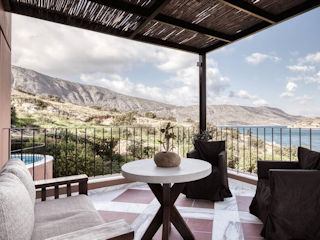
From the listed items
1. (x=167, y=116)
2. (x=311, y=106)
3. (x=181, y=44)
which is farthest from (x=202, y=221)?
(x=311, y=106)

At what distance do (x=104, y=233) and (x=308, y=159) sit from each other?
2.00 meters

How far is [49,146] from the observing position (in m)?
8.07

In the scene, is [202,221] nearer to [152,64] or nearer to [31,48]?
[31,48]

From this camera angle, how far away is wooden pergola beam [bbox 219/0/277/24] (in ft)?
7.92

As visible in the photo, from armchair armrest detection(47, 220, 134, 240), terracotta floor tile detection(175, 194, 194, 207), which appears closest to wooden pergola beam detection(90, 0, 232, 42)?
armchair armrest detection(47, 220, 134, 240)

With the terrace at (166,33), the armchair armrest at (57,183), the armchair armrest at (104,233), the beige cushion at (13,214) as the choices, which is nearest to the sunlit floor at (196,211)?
the terrace at (166,33)

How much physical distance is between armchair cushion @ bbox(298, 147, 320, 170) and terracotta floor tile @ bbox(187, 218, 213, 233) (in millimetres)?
1134

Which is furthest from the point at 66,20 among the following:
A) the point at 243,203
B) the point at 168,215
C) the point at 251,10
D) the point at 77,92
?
the point at 77,92

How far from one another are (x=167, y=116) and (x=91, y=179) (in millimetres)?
8356

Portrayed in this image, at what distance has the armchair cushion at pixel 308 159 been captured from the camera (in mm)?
1904

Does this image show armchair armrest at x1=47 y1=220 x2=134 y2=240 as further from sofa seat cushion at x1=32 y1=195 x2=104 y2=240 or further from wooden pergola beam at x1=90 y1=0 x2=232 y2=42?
wooden pergola beam at x1=90 y1=0 x2=232 y2=42

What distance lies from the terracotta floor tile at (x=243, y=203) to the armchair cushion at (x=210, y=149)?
63 centimetres

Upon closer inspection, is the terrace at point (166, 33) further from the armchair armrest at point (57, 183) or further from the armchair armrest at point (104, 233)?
the armchair armrest at point (104, 233)

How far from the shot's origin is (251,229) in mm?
2107
